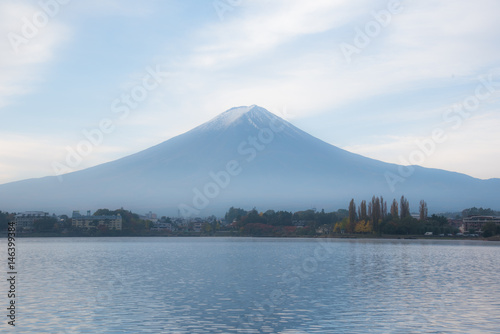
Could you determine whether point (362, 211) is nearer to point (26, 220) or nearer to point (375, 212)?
point (375, 212)

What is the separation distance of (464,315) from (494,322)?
1.27 m

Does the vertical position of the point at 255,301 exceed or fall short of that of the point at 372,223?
it falls short

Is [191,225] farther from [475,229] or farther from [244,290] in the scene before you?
[244,290]

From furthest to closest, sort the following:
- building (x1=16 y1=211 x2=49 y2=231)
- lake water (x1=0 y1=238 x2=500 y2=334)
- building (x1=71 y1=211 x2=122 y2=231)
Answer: building (x1=71 y1=211 x2=122 y2=231)
building (x1=16 y1=211 x2=49 y2=231)
lake water (x1=0 y1=238 x2=500 y2=334)

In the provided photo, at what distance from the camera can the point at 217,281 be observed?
27.2m

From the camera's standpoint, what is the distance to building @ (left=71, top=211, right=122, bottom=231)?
145 m

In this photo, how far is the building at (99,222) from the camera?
145 m

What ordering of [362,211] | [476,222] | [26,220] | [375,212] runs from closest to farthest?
[375,212] < [362,211] < [476,222] < [26,220]

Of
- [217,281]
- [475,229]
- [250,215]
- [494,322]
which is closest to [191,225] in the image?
[250,215]

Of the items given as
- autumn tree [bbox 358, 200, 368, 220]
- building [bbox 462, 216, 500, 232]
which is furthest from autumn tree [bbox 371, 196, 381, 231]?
building [bbox 462, 216, 500, 232]

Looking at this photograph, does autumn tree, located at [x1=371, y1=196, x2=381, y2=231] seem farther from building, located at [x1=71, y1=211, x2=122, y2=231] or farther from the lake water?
building, located at [x1=71, y1=211, x2=122, y2=231]

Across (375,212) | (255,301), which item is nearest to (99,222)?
(375,212)

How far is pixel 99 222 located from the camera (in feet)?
482

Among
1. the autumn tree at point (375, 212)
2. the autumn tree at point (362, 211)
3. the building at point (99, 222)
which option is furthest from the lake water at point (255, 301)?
the building at point (99, 222)
